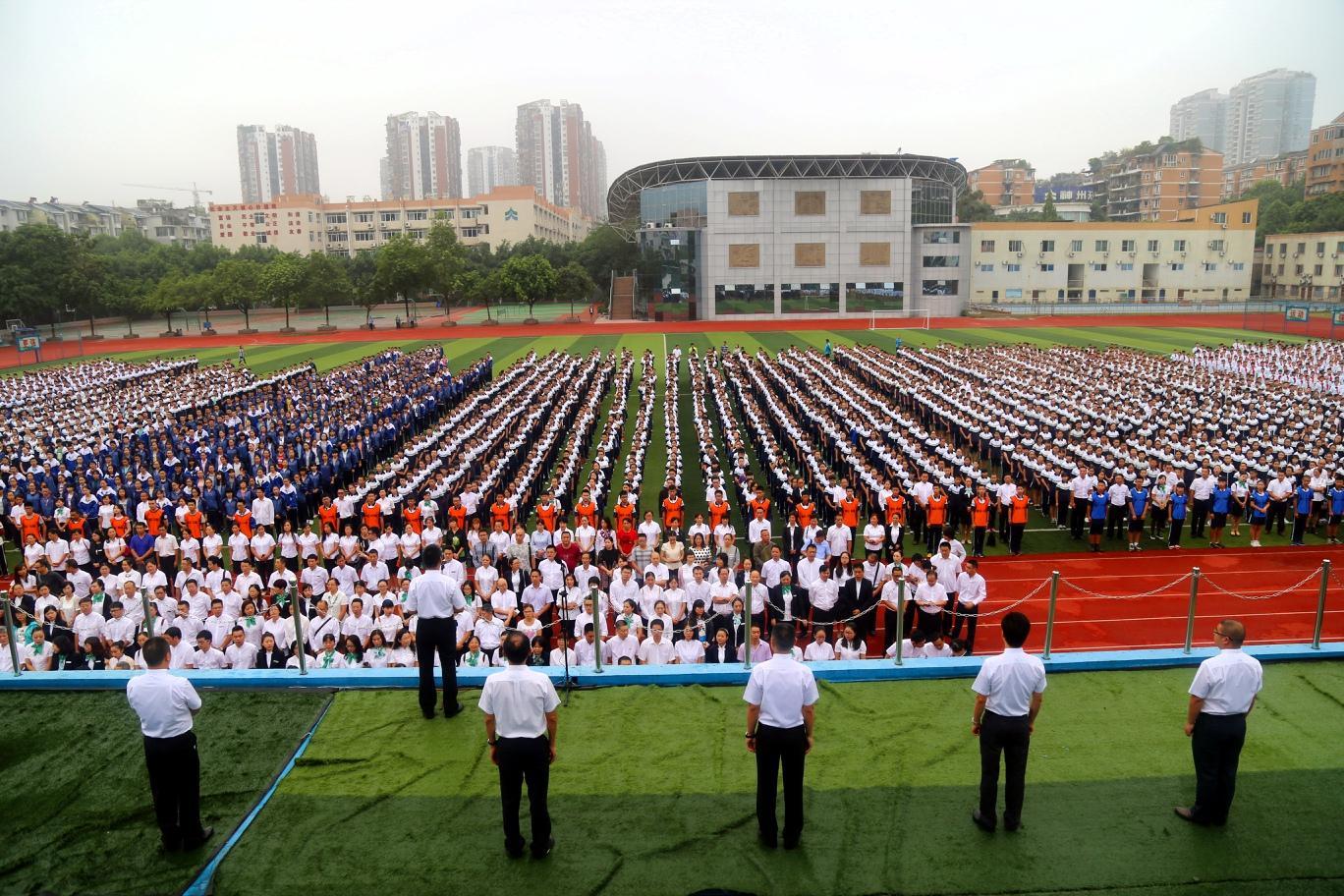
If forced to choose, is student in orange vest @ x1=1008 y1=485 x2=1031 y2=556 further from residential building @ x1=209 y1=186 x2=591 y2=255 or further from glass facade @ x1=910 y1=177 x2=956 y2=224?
residential building @ x1=209 y1=186 x2=591 y2=255

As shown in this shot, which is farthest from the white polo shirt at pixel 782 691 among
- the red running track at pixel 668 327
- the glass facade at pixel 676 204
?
the glass facade at pixel 676 204

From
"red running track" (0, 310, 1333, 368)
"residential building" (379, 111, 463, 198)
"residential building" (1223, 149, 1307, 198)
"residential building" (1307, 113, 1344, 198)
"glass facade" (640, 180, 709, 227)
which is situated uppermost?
"residential building" (379, 111, 463, 198)

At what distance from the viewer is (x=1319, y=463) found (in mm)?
14695

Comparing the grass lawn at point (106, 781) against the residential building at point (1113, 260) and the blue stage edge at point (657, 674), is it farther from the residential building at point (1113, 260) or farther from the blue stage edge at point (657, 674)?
the residential building at point (1113, 260)

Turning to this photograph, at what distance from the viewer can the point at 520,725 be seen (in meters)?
4.84

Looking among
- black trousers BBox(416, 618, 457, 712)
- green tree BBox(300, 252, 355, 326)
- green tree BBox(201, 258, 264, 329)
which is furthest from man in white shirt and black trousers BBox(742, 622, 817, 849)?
green tree BBox(201, 258, 264, 329)

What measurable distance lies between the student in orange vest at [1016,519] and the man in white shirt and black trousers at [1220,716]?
8815 mm

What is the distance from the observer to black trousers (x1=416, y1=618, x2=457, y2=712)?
6.31 meters

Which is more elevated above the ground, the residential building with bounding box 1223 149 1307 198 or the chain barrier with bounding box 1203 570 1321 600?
the residential building with bounding box 1223 149 1307 198

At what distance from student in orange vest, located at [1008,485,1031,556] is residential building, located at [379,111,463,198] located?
177279 millimetres

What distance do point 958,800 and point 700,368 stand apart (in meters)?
25.8

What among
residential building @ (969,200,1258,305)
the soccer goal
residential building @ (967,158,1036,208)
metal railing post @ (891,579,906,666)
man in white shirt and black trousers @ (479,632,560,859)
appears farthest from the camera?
residential building @ (967,158,1036,208)

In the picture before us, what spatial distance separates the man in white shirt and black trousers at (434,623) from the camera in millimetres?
6164

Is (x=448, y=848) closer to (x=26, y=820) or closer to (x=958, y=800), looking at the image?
(x=26, y=820)
